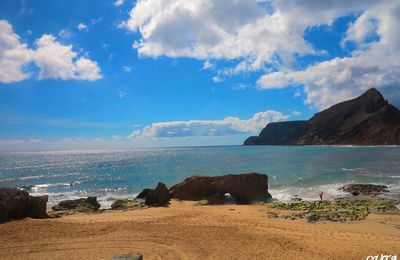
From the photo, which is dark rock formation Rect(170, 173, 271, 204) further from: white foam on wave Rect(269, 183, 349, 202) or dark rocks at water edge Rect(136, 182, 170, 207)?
dark rocks at water edge Rect(136, 182, 170, 207)

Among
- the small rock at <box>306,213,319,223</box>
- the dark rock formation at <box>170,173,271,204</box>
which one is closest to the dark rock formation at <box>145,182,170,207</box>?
the dark rock formation at <box>170,173,271,204</box>

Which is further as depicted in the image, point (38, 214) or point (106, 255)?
point (38, 214)

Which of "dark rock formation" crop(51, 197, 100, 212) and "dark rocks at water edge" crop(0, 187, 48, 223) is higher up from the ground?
"dark rocks at water edge" crop(0, 187, 48, 223)

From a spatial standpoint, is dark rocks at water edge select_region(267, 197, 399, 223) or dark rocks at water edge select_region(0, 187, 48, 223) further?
dark rocks at water edge select_region(267, 197, 399, 223)

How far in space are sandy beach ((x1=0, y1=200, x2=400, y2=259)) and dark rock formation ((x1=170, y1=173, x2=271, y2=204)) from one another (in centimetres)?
1101

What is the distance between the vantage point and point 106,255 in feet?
43.4

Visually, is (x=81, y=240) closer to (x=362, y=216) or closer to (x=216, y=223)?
(x=216, y=223)

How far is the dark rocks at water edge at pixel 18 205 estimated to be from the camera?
19266mm

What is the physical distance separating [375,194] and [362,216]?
14.1m

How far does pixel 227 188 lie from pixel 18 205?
18.1 meters

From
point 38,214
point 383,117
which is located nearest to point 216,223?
point 38,214

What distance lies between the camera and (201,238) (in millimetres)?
15664

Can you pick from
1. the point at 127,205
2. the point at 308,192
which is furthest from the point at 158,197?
the point at 308,192

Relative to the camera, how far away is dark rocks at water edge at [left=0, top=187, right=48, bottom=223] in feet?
63.2
